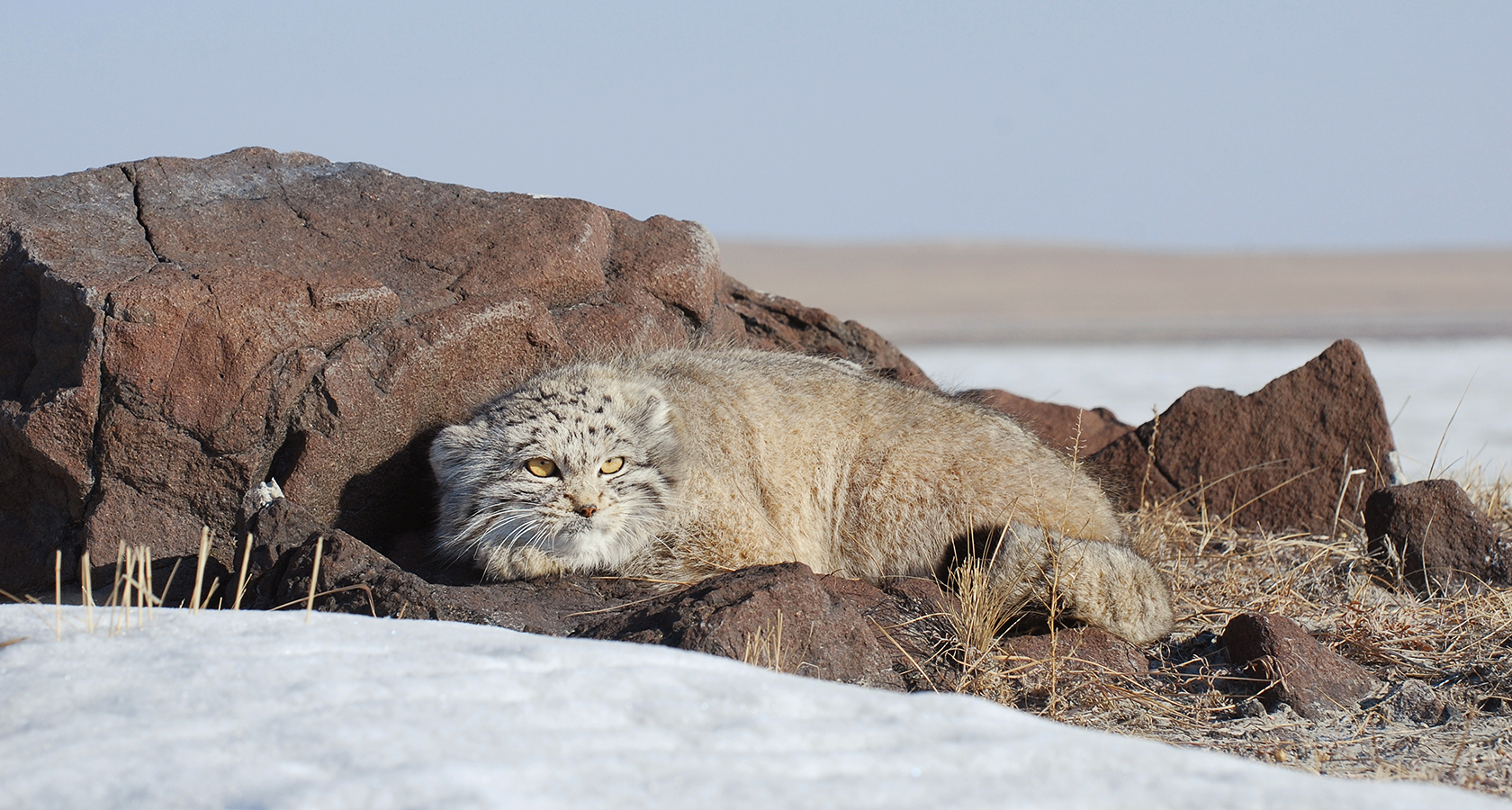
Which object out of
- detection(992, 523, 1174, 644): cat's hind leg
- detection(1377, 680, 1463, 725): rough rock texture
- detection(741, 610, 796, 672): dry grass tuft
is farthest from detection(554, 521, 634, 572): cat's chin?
detection(1377, 680, 1463, 725): rough rock texture

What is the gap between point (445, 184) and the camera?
26.0 ft

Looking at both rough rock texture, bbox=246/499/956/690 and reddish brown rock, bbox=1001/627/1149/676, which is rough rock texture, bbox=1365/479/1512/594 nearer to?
reddish brown rock, bbox=1001/627/1149/676

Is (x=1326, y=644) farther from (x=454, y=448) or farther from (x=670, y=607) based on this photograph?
(x=454, y=448)

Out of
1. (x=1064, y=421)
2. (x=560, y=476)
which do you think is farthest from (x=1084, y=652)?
(x=1064, y=421)

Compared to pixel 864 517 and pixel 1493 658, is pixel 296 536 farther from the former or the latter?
pixel 1493 658

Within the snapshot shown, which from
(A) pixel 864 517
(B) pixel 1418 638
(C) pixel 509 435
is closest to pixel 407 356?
(C) pixel 509 435

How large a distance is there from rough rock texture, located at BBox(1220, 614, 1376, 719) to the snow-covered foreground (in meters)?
1.87

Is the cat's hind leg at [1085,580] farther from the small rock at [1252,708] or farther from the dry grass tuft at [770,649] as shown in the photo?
the dry grass tuft at [770,649]

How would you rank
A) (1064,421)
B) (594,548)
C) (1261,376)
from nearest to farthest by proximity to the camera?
(594,548), (1064,421), (1261,376)

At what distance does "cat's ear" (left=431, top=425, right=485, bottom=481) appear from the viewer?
5875 mm

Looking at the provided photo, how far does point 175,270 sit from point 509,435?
7.24ft

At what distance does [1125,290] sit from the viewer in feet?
263

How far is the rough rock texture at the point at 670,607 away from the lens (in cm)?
481

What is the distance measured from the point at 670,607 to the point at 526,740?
1.78m
